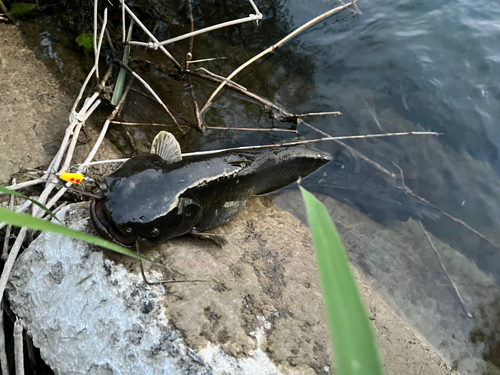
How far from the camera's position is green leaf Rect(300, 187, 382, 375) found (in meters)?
0.69

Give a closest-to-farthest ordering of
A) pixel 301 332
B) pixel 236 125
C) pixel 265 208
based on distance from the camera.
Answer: pixel 301 332
pixel 265 208
pixel 236 125

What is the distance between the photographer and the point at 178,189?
2408 mm

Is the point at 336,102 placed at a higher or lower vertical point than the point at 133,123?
higher

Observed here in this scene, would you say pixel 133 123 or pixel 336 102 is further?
pixel 336 102

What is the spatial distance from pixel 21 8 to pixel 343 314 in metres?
4.42

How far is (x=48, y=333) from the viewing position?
1.99 meters

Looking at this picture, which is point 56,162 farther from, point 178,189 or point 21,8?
point 21,8

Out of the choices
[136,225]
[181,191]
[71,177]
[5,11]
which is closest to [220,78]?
[181,191]

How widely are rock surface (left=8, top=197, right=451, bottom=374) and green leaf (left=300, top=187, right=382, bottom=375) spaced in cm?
133

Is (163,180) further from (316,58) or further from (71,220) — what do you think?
(316,58)

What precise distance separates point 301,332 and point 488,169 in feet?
9.69

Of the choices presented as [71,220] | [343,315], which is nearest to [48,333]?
[71,220]

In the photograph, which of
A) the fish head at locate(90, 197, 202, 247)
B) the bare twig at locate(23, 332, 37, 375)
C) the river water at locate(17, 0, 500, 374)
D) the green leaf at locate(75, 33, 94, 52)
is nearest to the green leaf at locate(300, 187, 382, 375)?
the fish head at locate(90, 197, 202, 247)

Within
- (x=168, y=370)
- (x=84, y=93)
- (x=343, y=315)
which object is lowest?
(x=168, y=370)
